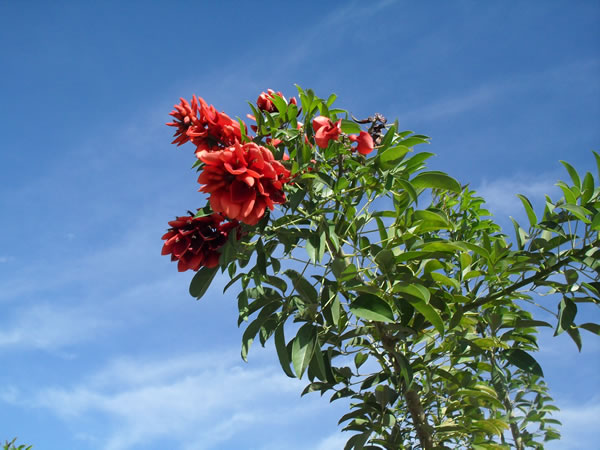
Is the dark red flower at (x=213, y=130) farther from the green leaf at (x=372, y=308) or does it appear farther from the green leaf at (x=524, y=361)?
the green leaf at (x=524, y=361)

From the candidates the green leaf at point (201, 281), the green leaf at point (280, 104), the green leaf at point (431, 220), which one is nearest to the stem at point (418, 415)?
the green leaf at point (431, 220)

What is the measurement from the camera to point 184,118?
175cm

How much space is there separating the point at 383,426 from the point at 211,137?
4.12 feet

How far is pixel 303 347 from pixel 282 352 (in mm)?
141

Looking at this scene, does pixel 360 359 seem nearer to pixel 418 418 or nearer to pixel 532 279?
pixel 418 418

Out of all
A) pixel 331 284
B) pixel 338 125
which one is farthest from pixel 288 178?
pixel 331 284

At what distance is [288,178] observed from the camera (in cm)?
169

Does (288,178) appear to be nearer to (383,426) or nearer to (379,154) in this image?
(379,154)

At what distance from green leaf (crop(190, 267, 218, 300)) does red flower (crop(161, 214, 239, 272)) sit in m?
0.06

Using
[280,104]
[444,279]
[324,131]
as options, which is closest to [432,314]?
[444,279]

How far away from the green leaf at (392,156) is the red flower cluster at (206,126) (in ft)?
1.56

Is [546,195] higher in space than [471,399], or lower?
higher

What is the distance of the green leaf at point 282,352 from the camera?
5.65ft

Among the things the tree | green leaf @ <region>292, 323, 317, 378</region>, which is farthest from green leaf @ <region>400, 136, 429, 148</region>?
green leaf @ <region>292, 323, 317, 378</region>
